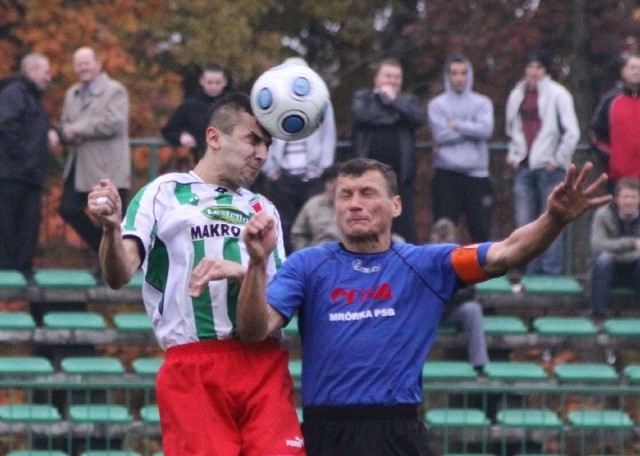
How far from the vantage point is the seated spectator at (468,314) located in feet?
40.1

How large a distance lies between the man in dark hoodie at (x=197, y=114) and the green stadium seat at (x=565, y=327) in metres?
2.93

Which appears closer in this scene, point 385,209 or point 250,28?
point 385,209

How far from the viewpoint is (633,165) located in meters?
13.0

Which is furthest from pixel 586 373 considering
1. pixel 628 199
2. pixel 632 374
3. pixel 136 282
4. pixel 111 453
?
pixel 111 453

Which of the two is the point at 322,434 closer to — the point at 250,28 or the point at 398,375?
the point at 398,375

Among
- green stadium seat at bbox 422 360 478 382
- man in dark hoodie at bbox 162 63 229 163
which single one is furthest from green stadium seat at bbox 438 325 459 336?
man in dark hoodie at bbox 162 63 229 163

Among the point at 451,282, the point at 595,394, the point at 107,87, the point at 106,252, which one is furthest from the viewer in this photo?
the point at 107,87

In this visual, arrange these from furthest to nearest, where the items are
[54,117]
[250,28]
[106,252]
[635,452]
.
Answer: [250,28] < [54,117] < [635,452] < [106,252]

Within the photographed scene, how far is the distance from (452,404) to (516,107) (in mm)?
2695

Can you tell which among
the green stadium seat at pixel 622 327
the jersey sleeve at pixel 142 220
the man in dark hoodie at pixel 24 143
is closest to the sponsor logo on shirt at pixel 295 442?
the jersey sleeve at pixel 142 220

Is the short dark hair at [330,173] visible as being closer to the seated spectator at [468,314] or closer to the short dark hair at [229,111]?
the seated spectator at [468,314]

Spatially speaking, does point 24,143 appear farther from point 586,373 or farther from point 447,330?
point 586,373

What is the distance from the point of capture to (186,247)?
6883 mm

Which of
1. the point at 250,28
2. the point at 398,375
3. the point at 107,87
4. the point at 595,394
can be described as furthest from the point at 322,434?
the point at 250,28
